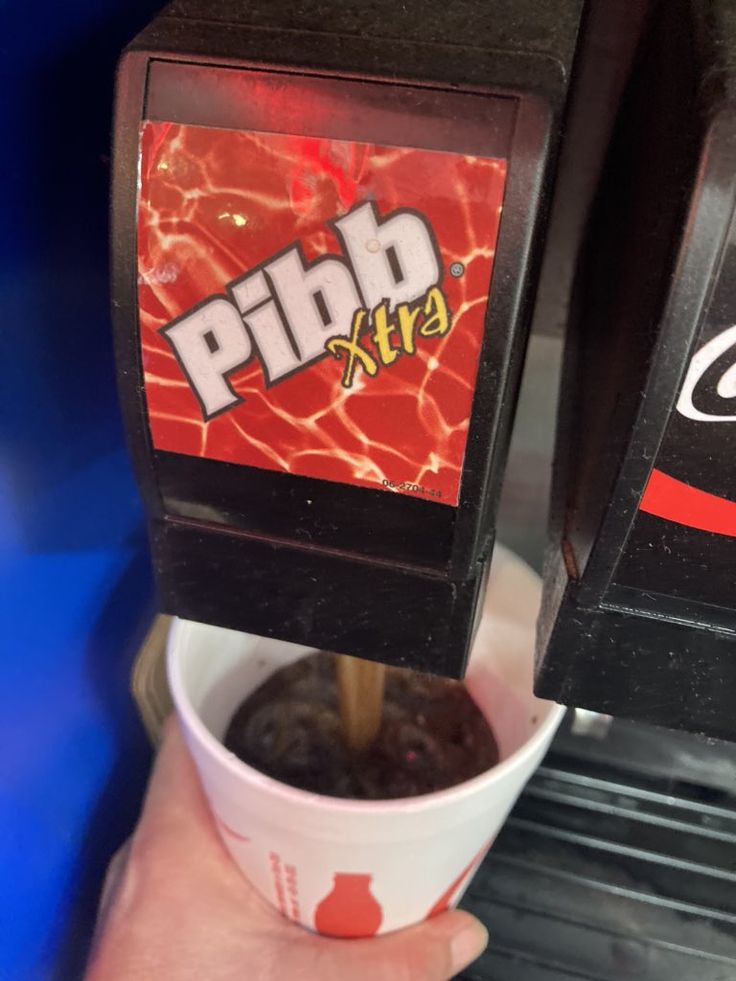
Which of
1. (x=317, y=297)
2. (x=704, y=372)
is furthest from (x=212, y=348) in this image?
(x=704, y=372)

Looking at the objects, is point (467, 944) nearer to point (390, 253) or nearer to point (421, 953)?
point (421, 953)

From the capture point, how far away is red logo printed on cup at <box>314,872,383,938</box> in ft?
1.82

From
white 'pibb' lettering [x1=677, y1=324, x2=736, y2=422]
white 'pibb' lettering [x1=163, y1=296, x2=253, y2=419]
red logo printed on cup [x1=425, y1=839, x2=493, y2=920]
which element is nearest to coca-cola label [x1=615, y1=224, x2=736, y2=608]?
white 'pibb' lettering [x1=677, y1=324, x2=736, y2=422]

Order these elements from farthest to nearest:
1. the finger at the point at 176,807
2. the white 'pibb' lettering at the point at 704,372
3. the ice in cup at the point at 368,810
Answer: the finger at the point at 176,807 < the ice in cup at the point at 368,810 < the white 'pibb' lettering at the point at 704,372

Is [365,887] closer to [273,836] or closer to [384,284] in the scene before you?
[273,836]

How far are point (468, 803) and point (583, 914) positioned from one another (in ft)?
0.51

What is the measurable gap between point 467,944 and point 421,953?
0.03 m

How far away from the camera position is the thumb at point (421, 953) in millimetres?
564

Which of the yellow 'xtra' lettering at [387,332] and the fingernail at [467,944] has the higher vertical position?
the yellow 'xtra' lettering at [387,332]

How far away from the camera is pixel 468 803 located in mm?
511

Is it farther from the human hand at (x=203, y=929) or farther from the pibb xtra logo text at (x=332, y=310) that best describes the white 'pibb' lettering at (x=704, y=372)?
the human hand at (x=203, y=929)

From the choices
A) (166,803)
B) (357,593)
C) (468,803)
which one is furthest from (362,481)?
(166,803)

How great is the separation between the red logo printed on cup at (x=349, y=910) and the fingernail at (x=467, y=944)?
6 centimetres

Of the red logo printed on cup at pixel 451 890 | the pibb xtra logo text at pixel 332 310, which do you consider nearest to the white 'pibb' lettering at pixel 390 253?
the pibb xtra logo text at pixel 332 310
